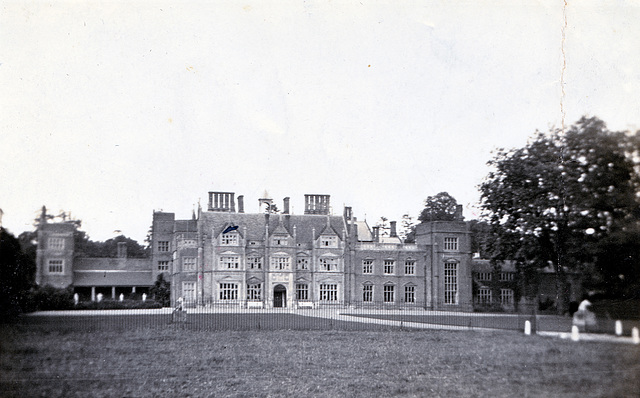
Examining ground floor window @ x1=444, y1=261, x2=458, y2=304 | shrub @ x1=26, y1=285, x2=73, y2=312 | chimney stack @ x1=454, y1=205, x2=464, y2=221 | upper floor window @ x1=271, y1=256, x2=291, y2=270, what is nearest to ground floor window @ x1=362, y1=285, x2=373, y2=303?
ground floor window @ x1=444, y1=261, x2=458, y2=304

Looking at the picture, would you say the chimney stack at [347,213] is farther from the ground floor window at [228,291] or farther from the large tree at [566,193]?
the large tree at [566,193]

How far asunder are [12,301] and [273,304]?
65.0 ft

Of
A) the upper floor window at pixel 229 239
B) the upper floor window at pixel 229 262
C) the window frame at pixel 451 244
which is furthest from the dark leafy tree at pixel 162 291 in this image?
the window frame at pixel 451 244

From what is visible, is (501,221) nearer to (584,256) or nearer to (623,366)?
(584,256)

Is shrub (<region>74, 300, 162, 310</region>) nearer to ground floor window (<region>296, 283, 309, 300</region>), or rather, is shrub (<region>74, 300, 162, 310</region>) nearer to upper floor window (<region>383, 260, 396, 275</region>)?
ground floor window (<region>296, 283, 309, 300</region>)

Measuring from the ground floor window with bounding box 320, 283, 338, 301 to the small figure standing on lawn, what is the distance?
74.1 feet

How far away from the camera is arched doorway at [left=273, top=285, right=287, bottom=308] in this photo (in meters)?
26.5

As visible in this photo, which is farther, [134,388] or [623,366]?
[134,388]

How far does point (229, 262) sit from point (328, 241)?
25.4 feet

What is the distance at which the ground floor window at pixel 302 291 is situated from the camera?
2887 cm

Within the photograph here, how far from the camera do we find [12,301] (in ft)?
22.6

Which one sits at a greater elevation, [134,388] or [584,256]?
[584,256]

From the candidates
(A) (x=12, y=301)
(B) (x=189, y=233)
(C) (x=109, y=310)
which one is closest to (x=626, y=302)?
(A) (x=12, y=301)

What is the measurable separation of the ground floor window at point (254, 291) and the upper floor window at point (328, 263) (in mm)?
4743
